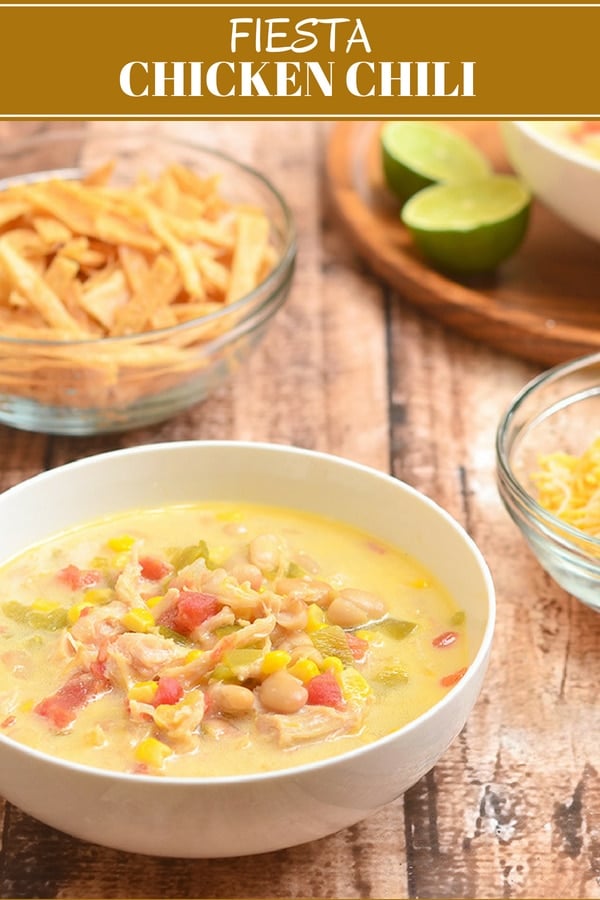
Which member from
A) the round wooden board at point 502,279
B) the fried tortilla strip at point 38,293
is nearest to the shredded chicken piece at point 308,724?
the fried tortilla strip at point 38,293

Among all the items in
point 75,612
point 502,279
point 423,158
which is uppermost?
point 75,612

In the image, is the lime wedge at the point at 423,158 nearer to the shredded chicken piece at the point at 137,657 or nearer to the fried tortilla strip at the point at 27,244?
the fried tortilla strip at the point at 27,244

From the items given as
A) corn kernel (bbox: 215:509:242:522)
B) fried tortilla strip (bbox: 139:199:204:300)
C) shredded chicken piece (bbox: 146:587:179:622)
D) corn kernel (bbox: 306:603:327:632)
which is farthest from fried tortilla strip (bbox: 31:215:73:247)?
corn kernel (bbox: 306:603:327:632)

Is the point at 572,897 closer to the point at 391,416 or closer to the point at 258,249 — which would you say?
the point at 391,416

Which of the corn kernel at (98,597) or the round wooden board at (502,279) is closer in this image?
the corn kernel at (98,597)

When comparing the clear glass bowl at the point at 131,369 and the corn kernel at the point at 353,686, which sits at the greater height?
the corn kernel at the point at 353,686

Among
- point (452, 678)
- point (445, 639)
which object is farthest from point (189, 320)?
point (452, 678)

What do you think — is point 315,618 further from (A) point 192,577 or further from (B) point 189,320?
(B) point 189,320

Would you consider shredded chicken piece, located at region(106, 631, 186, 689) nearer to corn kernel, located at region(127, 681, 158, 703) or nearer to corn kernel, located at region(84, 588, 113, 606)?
corn kernel, located at region(127, 681, 158, 703)
